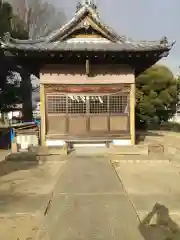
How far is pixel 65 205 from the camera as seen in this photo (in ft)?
22.6

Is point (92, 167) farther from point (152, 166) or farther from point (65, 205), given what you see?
point (65, 205)

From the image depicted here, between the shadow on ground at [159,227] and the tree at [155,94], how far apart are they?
84.4 ft

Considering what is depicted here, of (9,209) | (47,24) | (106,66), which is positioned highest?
(47,24)

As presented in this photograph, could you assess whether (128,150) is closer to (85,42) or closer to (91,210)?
(85,42)

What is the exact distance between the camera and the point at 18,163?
1271 cm

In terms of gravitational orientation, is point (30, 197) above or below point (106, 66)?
below

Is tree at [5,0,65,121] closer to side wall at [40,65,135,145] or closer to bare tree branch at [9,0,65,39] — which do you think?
bare tree branch at [9,0,65,39]

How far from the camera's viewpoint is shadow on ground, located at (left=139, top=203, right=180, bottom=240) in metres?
5.21

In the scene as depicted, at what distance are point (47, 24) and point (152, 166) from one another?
3373 centimetres

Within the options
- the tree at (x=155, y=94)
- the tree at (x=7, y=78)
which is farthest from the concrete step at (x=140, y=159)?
the tree at (x=155, y=94)

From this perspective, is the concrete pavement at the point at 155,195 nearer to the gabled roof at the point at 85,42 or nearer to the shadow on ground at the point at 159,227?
the shadow on ground at the point at 159,227

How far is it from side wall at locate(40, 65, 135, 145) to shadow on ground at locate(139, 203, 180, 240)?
8965mm

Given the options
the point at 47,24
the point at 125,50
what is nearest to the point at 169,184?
the point at 125,50

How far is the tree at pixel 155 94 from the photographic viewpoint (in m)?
33.2
